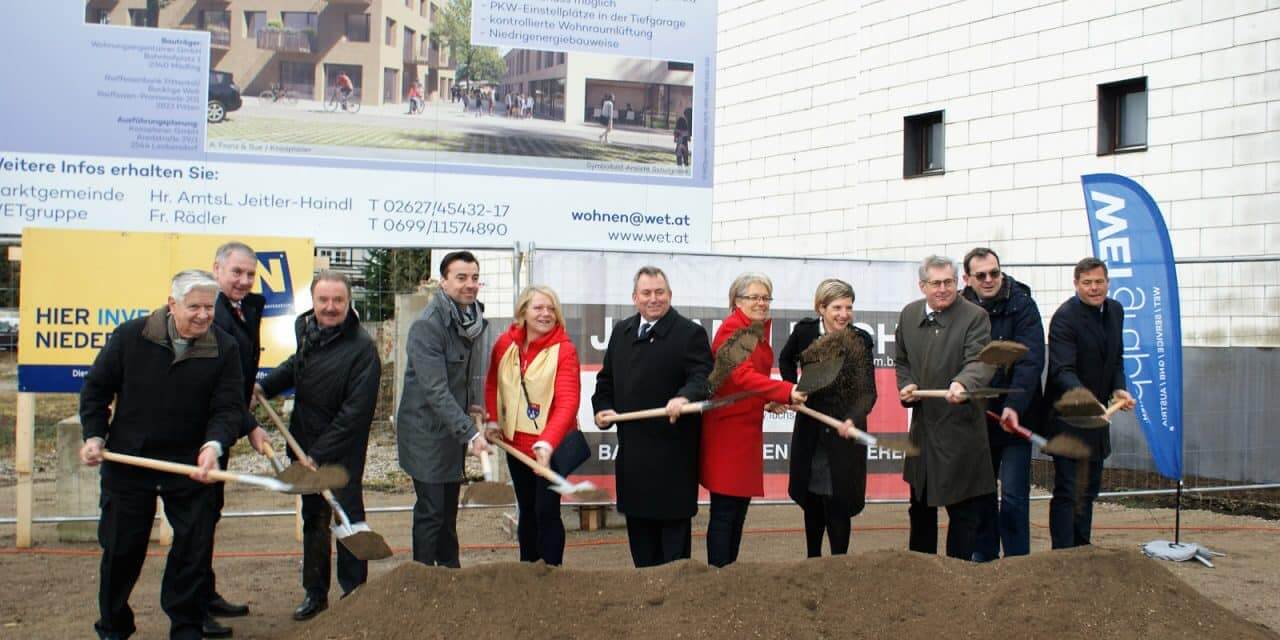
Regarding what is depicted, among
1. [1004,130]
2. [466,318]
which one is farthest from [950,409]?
[1004,130]

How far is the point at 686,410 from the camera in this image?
5109mm

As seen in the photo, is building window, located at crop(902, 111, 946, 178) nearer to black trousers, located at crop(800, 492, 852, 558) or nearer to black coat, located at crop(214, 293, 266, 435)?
black trousers, located at crop(800, 492, 852, 558)

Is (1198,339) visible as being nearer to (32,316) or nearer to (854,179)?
(854,179)

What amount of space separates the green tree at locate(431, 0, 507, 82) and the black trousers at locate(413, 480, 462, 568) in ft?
11.4

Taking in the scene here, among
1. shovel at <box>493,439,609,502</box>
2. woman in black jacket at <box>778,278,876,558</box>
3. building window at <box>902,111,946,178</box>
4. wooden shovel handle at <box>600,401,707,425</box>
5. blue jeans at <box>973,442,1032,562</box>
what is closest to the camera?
shovel at <box>493,439,609,502</box>

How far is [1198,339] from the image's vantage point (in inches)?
386

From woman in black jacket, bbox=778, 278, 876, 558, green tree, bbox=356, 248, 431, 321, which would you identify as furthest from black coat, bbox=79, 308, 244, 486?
green tree, bbox=356, 248, 431, 321

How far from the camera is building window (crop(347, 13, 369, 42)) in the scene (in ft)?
24.8

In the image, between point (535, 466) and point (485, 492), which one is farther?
point (485, 492)

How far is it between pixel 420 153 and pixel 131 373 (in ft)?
11.1

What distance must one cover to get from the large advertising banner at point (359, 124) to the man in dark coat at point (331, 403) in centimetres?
223

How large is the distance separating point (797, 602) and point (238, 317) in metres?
2.94

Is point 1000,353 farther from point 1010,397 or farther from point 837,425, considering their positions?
point 837,425

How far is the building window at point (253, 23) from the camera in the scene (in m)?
7.33
